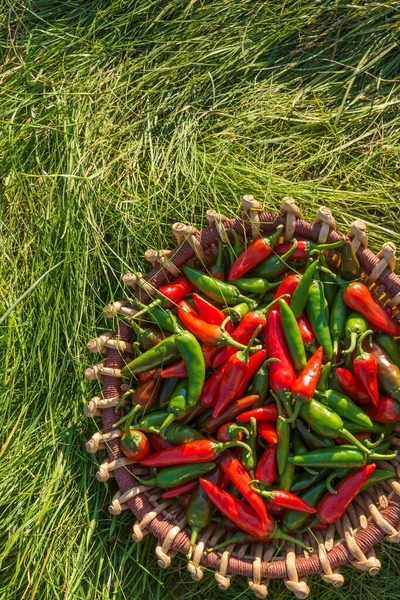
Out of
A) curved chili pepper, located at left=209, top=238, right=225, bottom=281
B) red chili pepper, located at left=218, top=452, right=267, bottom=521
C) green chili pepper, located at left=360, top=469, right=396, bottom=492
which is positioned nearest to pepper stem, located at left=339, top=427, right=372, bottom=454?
green chili pepper, located at left=360, top=469, right=396, bottom=492

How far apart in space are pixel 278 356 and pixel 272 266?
0.45 m

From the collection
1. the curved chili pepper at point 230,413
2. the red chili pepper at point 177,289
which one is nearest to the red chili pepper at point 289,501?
the curved chili pepper at point 230,413

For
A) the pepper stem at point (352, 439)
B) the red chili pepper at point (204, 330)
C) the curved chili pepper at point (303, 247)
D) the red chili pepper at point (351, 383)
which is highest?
the curved chili pepper at point (303, 247)

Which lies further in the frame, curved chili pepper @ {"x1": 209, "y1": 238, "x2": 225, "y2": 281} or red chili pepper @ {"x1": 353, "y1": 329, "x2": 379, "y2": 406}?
curved chili pepper @ {"x1": 209, "y1": 238, "x2": 225, "y2": 281}

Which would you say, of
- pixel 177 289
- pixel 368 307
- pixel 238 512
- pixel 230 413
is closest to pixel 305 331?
pixel 368 307

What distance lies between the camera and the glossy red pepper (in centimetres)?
295

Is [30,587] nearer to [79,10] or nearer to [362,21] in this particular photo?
[79,10]

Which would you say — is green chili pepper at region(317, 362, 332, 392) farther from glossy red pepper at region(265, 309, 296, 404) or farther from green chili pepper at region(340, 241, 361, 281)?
green chili pepper at region(340, 241, 361, 281)

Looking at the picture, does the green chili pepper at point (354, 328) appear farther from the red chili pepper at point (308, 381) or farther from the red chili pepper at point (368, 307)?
the red chili pepper at point (308, 381)

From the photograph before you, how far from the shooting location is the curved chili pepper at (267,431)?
295cm

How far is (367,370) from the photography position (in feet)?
9.39

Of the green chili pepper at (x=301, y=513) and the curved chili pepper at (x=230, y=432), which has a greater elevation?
the curved chili pepper at (x=230, y=432)

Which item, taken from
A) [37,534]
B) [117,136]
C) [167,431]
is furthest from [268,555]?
[117,136]

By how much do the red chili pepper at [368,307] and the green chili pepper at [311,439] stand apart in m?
0.59
